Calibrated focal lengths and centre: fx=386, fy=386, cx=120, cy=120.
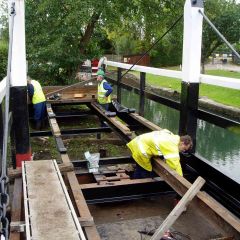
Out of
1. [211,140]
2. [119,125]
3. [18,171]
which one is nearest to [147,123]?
[119,125]

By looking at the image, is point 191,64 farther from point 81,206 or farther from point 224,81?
point 81,206

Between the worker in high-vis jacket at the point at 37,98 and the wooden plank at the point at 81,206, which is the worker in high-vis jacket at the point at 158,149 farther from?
the worker in high-vis jacket at the point at 37,98

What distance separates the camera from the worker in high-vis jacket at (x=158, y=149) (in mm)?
4141

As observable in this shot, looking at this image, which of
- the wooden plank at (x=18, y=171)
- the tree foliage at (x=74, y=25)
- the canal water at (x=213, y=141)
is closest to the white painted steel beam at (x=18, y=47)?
the wooden plank at (x=18, y=171)

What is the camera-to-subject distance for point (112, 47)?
39.6m

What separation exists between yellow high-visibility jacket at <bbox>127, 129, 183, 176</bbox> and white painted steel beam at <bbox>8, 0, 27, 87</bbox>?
1.62m

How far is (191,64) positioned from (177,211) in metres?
2.22

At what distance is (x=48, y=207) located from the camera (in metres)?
2.65

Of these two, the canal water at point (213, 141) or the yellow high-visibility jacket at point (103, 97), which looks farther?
the canal water at point (213, 141)

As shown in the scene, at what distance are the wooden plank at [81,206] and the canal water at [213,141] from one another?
5226 millimetres

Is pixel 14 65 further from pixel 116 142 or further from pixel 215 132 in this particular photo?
pixel 215 132

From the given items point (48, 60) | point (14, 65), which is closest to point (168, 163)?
point (14, 65)

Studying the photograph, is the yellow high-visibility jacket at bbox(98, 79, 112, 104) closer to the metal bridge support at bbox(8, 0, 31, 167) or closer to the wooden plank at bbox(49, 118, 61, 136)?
the wooden plank at bbox(49, 118, 61, 136)

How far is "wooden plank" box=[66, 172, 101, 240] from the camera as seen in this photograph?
2640 mm
